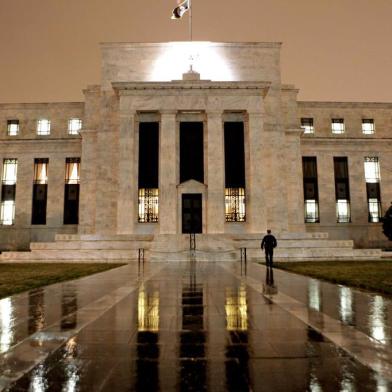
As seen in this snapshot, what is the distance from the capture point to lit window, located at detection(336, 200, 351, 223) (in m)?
48.7

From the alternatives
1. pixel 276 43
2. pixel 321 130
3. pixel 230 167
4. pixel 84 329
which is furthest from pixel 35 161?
pixel 84 329

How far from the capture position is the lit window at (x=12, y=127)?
5069 centimetres

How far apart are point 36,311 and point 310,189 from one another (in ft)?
145

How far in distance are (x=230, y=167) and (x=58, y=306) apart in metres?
33.9

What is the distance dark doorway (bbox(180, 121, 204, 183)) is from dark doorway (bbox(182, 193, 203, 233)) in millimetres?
2108

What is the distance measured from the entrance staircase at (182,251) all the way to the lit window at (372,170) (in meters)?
20.2

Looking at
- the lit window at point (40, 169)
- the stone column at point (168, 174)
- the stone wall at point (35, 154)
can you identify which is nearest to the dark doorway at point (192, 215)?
the stone column at point (168, 174)

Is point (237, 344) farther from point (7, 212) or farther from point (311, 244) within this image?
point (7, 212)

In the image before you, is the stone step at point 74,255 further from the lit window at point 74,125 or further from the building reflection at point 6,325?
the lit window at point 74,125

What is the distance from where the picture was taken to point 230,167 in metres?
41.8

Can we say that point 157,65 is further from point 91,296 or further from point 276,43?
point 91,296

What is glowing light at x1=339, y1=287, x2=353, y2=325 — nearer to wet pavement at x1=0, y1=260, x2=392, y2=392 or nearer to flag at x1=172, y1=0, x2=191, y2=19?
wet pavement at x1=0, y1=260, x2=392, y2=392

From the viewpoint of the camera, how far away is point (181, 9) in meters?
40.3

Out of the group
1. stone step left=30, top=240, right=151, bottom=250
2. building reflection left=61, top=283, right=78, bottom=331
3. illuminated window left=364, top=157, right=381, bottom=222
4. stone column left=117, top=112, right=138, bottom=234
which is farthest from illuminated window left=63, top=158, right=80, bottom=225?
building reflection left=61, top=283, right=78, bottom=331
